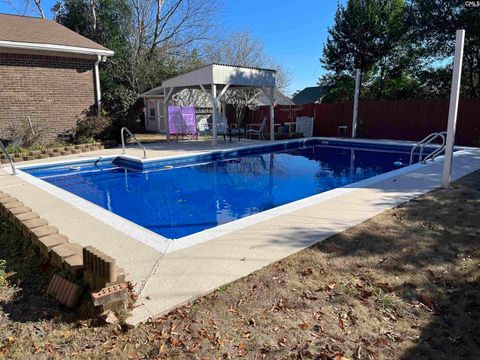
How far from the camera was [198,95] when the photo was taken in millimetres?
20359

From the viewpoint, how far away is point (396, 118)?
600 inches

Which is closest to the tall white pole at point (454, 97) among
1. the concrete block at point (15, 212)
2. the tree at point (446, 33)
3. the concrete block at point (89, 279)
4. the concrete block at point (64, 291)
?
the concrete block at point (89, 279)

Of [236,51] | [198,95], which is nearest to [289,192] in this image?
[198,95]

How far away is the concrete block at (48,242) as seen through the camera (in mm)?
3398

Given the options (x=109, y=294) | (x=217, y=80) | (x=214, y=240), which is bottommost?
(x=214, y=240)

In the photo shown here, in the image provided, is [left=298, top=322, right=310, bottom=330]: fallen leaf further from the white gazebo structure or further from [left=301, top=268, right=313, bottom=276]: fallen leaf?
the white gazebo structure

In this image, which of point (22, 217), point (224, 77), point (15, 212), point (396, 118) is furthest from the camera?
point (396, 118)

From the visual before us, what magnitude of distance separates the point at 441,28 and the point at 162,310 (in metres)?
19.2

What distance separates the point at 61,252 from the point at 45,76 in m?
10.8

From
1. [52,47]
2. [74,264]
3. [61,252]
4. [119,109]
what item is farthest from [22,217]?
[119,109]

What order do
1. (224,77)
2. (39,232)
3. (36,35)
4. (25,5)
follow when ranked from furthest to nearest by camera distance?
(25,5) → (224,77) → (36,35) → (39,232)

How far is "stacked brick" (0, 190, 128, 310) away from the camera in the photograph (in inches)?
103

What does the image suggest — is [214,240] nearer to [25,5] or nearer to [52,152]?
[52,152]

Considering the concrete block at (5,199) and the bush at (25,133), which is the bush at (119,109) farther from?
the concrete block at (5,199)
